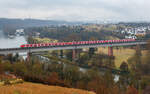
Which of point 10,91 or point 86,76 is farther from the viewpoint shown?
point 86,76

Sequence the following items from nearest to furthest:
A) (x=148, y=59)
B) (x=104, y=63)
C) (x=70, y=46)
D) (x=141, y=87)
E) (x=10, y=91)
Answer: (x=10, y=91)
(x=141, y=87)
(x=148, y=59)
(x=104, y=63)
(x=70, y=46)

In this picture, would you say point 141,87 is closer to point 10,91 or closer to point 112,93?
point 112,93

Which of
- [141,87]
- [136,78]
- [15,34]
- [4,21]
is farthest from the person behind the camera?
[4,21]

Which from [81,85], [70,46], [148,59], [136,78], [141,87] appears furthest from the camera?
[70,46]

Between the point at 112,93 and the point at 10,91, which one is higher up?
the point at 10,91

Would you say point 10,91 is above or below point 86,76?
above

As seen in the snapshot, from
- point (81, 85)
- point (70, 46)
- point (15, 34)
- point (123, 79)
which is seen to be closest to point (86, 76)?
point (81, 85)

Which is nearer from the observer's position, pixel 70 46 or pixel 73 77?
pixel 73 77

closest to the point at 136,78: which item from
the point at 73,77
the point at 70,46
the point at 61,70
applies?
the point at 73,77

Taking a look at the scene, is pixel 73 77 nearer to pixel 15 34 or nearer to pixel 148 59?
pixel 148 59
